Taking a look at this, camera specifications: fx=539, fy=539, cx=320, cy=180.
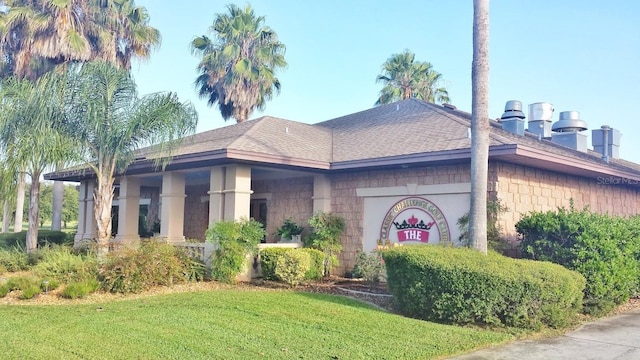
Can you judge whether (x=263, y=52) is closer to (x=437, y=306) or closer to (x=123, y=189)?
(x=123, y=189)

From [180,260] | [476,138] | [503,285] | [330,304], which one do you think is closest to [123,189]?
[180,260]

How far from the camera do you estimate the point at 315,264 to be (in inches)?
578

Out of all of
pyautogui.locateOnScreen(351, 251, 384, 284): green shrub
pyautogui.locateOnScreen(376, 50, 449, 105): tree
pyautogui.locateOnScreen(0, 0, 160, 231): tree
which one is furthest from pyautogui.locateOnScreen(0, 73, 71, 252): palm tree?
pyautogui.locateOnScreen(376, 50, 449, 105): tree

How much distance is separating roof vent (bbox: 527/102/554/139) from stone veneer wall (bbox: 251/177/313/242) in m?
8.00

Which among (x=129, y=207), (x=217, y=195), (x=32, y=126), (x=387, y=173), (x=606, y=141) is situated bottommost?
(x=129, y=207)

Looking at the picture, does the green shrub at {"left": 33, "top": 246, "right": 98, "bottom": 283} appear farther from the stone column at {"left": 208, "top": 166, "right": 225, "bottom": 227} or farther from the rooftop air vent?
the rooftop air vent

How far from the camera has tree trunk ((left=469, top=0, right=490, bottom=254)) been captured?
1037 centimetres

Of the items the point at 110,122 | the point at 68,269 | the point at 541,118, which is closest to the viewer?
the point at 68,269

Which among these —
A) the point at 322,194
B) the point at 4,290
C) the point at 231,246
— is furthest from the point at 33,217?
the point at 322,194

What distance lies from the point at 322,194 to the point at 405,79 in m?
19.1

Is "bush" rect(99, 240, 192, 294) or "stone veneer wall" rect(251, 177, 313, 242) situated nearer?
"bush" rect(99, 240, 192, 294)

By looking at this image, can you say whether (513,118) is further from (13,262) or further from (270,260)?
(13,262)

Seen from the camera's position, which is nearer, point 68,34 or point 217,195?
point 217,195

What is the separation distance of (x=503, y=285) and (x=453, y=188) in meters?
4.75
